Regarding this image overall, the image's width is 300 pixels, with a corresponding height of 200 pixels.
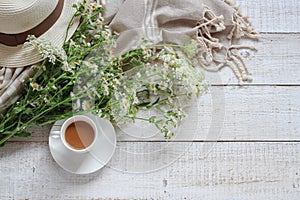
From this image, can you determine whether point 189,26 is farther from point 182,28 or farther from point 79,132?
point 79,132

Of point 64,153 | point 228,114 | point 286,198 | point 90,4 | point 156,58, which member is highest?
point 90,4

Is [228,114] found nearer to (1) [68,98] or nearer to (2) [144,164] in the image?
(2) [144,164]

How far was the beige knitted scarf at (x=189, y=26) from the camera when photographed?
1.22 meters

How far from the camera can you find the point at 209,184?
3.99 ft

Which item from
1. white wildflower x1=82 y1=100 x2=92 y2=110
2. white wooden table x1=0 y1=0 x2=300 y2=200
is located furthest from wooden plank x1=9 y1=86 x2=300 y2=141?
white wildflower x1=82 y1=100 x2=92 y2=110

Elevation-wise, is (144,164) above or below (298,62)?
below

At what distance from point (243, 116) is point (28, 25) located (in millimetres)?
617

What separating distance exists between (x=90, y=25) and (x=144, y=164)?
0.39 meters

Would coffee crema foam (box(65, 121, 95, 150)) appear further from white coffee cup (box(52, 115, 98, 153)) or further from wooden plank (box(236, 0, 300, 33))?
wooden plank (box(236, 0, 300, 33))

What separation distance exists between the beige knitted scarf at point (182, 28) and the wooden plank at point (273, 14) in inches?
1.8

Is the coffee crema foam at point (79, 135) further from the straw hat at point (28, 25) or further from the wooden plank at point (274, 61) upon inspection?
the wooden plank at point (274, 61)

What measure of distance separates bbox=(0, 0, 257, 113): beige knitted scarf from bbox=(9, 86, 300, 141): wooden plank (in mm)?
65

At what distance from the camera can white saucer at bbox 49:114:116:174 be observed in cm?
116

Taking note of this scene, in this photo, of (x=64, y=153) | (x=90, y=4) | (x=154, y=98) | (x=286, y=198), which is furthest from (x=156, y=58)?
(x=286, y=198)
